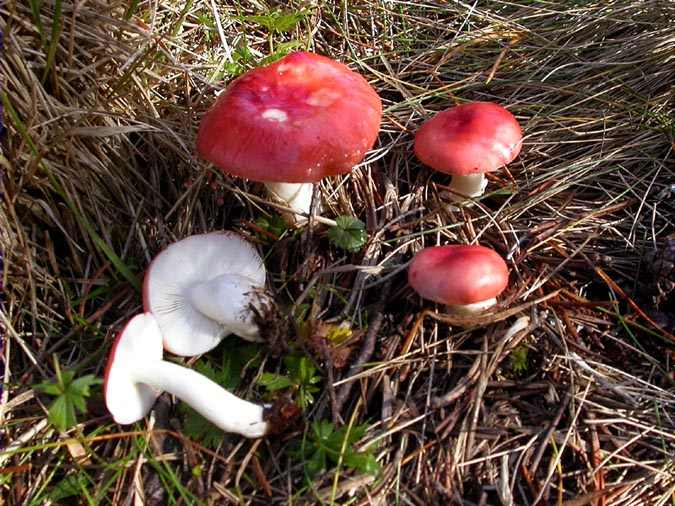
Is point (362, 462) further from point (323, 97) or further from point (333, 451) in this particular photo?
point (323, 97)

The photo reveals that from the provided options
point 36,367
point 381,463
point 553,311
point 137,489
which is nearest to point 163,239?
point 36,367

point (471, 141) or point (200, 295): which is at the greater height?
point (471, 141)

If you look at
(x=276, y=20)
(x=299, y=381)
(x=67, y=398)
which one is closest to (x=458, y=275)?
(x=299, y=381)

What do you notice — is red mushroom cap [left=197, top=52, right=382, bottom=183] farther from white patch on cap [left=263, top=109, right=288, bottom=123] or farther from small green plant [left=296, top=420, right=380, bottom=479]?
small green plant [left=296, top=420, right=380, bottom=479]

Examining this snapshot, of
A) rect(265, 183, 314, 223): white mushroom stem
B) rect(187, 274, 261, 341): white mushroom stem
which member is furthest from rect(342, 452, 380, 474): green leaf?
rect(265, 183, 314, 223): white mushroom stem

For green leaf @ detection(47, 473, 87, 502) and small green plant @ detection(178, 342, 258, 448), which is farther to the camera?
small green plant @ detection(178, 342, 258, 448)

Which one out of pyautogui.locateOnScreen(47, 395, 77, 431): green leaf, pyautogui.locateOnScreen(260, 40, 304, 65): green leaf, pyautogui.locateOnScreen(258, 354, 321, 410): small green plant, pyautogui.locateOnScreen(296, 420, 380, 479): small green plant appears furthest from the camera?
pyautogui.locateOnScreen(260, 40, 304, 65): green leaf

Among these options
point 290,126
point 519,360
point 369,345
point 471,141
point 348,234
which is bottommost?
point 519,360

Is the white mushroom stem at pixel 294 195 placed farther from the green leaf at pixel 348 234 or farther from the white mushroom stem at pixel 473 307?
the white mushroom stem at pixel 473 307

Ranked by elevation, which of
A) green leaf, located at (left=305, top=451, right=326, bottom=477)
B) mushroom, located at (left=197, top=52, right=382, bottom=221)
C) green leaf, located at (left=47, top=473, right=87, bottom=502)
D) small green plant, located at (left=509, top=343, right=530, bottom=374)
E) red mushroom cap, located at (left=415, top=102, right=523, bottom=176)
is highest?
mushroom, located at (left=197, top=52, right=382, bottom=221)
